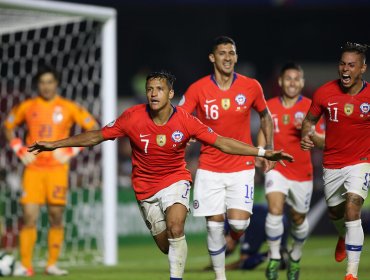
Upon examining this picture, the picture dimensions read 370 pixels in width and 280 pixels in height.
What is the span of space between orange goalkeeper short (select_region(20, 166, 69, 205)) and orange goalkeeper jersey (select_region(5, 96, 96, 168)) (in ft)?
0.31

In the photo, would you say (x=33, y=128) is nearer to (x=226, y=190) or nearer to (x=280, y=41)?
(x=226, y=190)

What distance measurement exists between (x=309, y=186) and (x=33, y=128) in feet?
11.1

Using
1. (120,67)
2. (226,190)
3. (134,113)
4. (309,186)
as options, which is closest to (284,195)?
(309,186)

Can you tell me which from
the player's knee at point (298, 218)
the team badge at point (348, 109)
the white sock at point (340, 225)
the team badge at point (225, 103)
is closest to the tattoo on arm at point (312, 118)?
the team badge at point (348, 109)

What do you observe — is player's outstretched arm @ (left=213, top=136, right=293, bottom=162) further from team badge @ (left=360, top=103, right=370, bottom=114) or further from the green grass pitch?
the green grass pitch

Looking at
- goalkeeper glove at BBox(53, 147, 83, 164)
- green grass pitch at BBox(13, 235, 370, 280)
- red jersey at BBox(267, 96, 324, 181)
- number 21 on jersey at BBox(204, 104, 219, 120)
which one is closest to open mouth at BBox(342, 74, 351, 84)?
number 21 on jersey at BBox(204, 104, 219, 120)

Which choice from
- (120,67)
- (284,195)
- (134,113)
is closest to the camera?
(134,113)

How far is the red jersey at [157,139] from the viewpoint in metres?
8.81

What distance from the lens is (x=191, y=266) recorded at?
12914 mm

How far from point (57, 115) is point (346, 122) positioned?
157 inches

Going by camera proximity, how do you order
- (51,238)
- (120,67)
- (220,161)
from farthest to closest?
(120,67) < (51,238) < (220,161)

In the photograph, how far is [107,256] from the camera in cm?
1328

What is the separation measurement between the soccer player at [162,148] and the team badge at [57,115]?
2.98m

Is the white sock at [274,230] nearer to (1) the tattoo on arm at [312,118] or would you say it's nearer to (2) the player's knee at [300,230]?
(2) the player's knee at [300,230]
